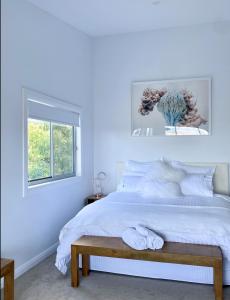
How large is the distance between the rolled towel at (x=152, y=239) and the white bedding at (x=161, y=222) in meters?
0.17

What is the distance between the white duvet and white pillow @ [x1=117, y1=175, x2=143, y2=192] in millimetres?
649

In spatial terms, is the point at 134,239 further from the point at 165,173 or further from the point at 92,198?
the point at 92,198

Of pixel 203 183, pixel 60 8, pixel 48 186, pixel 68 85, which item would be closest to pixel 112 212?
pixel 48 186

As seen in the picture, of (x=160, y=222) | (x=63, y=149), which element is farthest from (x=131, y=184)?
(x=160, y=222)

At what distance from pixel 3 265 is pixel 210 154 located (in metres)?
3.13

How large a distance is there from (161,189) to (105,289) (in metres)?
1.44

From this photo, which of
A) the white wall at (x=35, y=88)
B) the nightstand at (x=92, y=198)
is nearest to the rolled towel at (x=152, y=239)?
the white wall at (x=35, y=88)

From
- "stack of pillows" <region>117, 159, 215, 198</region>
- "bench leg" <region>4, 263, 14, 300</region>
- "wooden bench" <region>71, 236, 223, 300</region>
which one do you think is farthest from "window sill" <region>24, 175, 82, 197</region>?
"bench leg" <region>4, 263, 14, 300</region>

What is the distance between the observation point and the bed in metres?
2.74

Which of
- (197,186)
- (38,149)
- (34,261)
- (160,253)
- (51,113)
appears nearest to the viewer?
(160,253)

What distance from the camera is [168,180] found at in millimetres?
3912

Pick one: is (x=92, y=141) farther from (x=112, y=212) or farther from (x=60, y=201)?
(x=112, y=212)

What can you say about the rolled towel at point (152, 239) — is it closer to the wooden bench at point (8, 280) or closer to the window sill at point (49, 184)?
the wooden bench at point (8, 280)

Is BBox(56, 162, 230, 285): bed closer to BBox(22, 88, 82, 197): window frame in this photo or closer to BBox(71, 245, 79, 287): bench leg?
BBox(71, 245, 79, 287): bench leg
